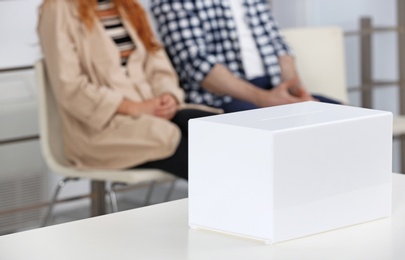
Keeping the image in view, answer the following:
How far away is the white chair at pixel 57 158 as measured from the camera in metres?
3.09

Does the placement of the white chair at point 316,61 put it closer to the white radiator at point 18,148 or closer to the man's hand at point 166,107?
the man's hand at point 166,107

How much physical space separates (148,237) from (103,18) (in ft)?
6.59

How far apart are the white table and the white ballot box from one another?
0.08ft

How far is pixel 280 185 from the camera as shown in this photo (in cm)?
134

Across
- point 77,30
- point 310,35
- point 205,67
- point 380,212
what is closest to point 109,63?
point 77,30

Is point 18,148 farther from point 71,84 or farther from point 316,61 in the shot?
point 316,61

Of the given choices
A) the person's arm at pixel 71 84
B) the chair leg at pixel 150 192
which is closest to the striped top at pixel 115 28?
the person's arm at pixel 71 84

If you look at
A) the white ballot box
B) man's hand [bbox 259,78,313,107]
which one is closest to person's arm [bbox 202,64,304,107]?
man's hand [bbox 259,78,313,107]

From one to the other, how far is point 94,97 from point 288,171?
1853 millimetres

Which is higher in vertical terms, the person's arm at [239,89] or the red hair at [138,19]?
the red hair at [138,19]

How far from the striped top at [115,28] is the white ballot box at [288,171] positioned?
73.9 inches

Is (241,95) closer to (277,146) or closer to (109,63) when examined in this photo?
(109,63)

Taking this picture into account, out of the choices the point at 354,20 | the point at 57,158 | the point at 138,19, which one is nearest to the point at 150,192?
the point at 57,158

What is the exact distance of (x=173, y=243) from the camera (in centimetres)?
136
